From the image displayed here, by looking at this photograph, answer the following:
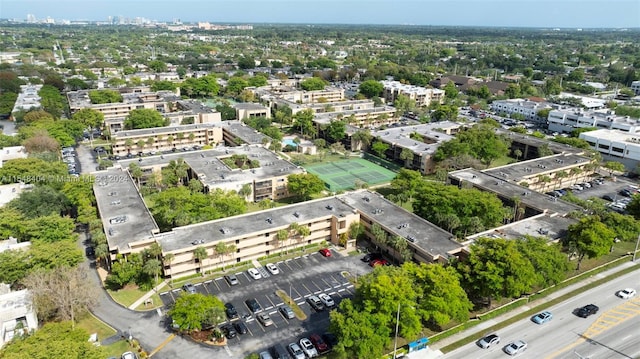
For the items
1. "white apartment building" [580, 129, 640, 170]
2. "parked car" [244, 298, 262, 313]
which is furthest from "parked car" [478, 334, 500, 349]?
"white apartment building" [580, 129, 640, 170]

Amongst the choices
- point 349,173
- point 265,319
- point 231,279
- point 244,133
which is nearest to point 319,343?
point 265,319

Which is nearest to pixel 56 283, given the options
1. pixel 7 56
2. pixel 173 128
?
pixel 173 128

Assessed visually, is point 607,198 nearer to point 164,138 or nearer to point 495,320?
point 495,320

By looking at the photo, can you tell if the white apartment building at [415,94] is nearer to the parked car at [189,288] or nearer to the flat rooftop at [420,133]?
the flat rooftop at [420,133]

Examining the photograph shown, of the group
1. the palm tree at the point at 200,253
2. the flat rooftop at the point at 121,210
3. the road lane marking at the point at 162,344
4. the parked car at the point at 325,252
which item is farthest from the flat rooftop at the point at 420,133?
the road lane marking at the point at 162,344

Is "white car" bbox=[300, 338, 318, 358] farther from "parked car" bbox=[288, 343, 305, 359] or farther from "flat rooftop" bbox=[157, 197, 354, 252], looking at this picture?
"flat rooftop" bbox=[157, 197, 354, 252]
